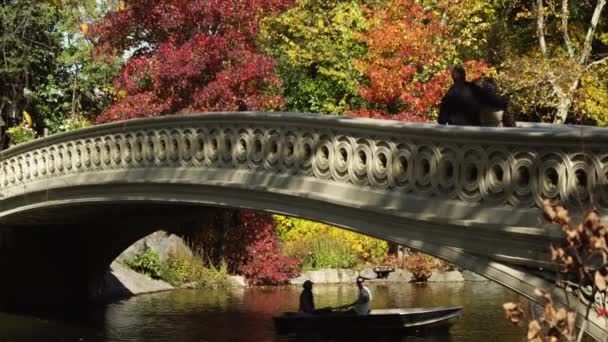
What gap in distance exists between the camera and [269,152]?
12.6 meters

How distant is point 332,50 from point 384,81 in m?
4.47

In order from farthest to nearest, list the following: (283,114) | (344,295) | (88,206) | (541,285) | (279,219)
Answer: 1. (279,219)
2. (344,295)
3. (88,206)
4. (283,114)
5. (541,285)

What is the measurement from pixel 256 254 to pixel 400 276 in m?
3.96

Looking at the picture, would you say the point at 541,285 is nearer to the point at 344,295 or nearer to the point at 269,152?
the point at 269,152

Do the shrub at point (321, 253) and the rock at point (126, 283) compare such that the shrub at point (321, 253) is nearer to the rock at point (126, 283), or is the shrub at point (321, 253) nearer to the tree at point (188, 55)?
the rock at point (126, 283)

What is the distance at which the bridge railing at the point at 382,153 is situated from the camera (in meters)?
8.96

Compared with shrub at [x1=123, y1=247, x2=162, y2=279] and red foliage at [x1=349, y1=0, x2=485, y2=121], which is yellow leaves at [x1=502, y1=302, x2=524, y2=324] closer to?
red foliage at [x1=349, y1=0, x2=485, y2=121]

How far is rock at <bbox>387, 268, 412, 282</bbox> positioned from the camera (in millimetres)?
26953

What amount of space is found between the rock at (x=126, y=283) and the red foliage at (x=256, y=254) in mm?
1852

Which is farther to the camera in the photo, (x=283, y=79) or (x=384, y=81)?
(x=283, y=79)

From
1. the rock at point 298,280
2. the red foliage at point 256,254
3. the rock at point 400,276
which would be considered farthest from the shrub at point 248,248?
the rock at point 400,276

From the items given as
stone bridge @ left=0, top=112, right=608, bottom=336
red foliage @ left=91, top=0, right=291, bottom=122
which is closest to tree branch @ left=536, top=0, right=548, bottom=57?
red foliage @ left=91, top=0, right=291, bottom=122

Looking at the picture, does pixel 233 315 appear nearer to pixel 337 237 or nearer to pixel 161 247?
pixel 161 247

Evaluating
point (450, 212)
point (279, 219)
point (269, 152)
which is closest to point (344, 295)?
point (279, 219)
